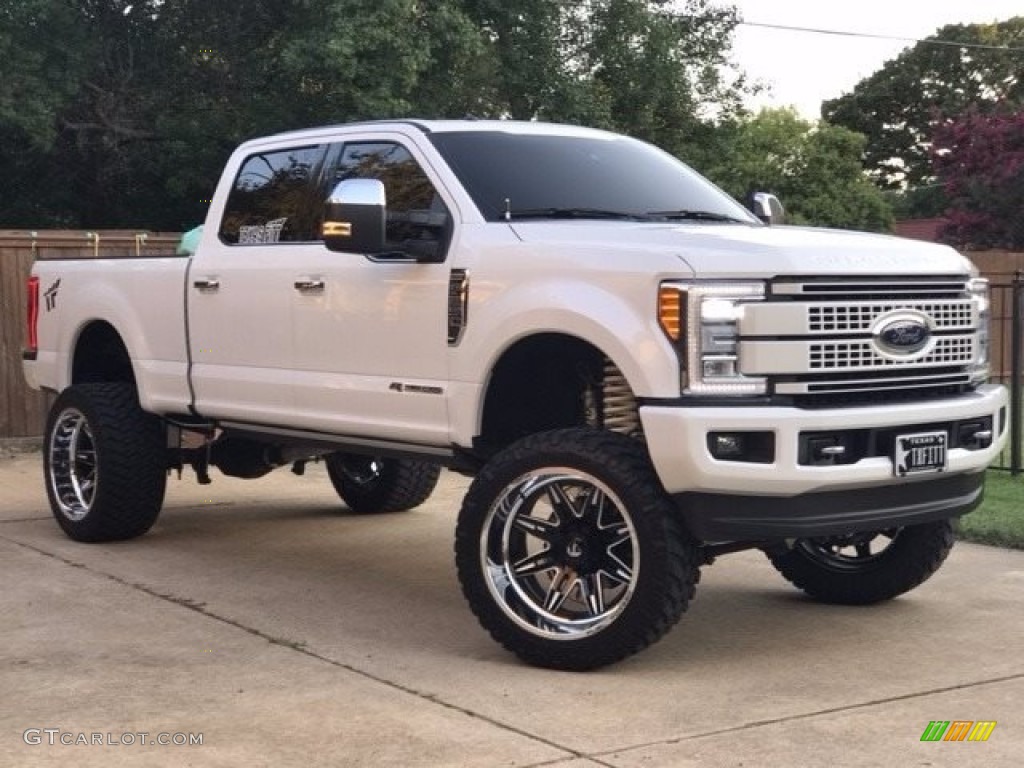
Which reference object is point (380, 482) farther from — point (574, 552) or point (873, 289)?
point (873, 289)

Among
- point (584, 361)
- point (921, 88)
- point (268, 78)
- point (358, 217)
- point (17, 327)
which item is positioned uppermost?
point (921, 88)

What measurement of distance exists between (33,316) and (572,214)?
4369mm

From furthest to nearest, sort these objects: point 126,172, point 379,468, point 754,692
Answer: point 126,172, point 379,468, point 754,692

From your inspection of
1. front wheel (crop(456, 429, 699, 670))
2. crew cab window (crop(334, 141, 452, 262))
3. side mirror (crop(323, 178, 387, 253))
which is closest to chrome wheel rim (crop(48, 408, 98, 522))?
crew cab window (crop(334, 141, 452, 262))

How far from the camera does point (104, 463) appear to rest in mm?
8695

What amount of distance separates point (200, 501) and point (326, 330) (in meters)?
3.97

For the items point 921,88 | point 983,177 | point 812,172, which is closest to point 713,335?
point 983,177

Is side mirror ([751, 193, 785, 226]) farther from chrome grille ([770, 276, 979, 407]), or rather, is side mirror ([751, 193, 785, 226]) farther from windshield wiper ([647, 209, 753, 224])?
chrome grille ([770, 276, 979, 407])

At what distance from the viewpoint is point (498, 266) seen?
249 inches

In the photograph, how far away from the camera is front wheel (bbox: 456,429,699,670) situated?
18.9 feet

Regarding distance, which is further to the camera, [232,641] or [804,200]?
[804,200]

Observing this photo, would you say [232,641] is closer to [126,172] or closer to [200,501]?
[200,501]

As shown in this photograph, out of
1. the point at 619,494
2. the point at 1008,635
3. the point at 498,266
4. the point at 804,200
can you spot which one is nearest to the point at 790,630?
the point at 1008,635

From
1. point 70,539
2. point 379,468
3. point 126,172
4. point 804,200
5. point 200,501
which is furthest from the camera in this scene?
point 804,200
